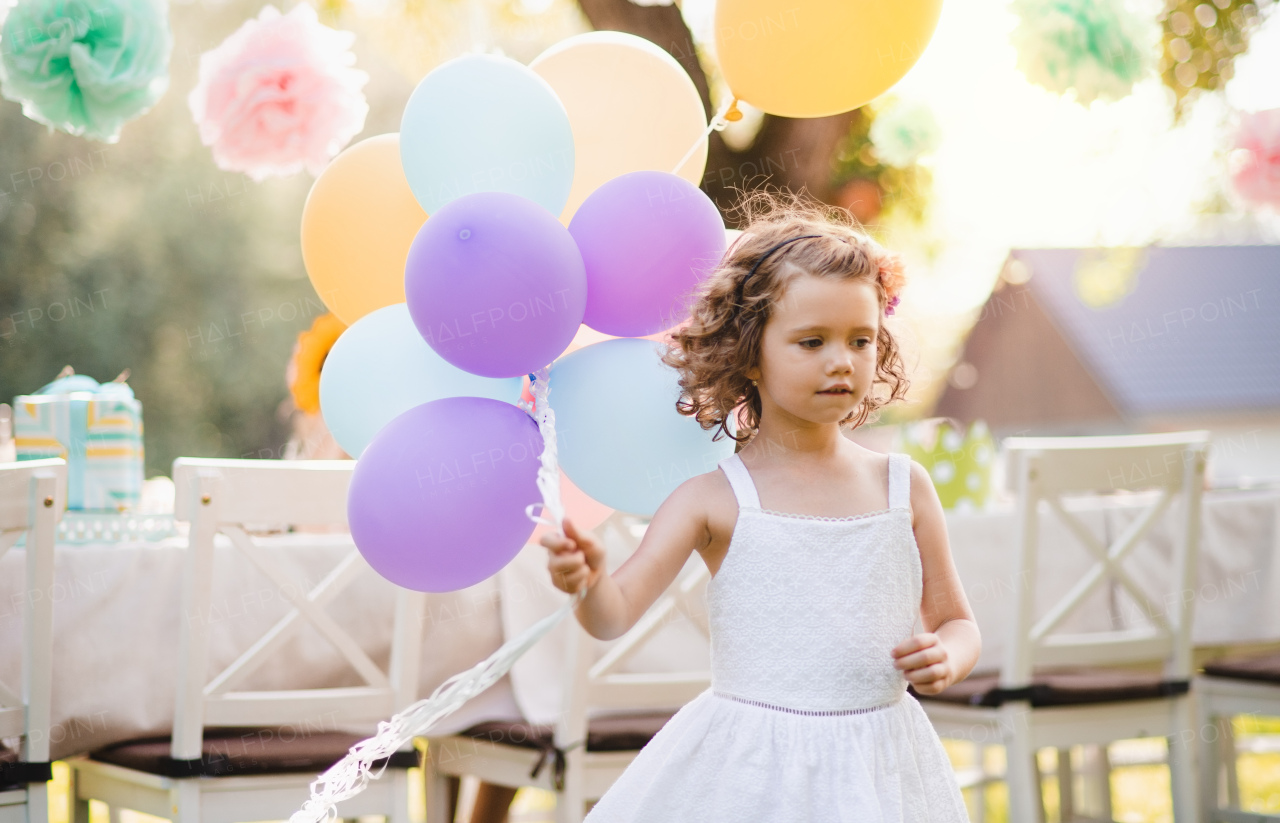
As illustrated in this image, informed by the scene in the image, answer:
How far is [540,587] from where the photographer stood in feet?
7.49

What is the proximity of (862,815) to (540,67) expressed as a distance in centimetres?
128

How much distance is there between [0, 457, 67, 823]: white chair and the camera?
1.79 metres

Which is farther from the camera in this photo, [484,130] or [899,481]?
[484,130]

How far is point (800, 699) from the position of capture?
49.9 inches

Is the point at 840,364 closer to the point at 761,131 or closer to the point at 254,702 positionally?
the point at 254,702

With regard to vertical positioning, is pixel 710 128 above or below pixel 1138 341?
below

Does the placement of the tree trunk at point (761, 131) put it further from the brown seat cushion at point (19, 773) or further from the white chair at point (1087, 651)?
the brown seat cushion at point (19, 773)

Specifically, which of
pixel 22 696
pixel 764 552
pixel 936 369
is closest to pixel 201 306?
pixel 936 369

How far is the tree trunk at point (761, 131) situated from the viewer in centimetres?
416

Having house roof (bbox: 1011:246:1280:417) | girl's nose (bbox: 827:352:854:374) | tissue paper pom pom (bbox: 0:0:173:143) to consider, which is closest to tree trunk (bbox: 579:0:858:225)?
tissue paper pom pom (bbox: 0:0:173:143)

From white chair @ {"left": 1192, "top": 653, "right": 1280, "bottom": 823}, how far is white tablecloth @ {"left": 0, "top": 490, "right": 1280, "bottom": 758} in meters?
0.11

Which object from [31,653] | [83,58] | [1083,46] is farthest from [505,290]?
[1083,46]

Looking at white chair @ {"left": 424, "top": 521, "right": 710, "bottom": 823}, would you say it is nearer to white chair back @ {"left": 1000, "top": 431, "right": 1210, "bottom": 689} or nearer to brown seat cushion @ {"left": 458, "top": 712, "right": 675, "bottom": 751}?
brown seat cushion @ {"left": 458, "top": 712, "right": 675, "bottom": 751}

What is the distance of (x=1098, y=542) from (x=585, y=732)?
48.1 inches
